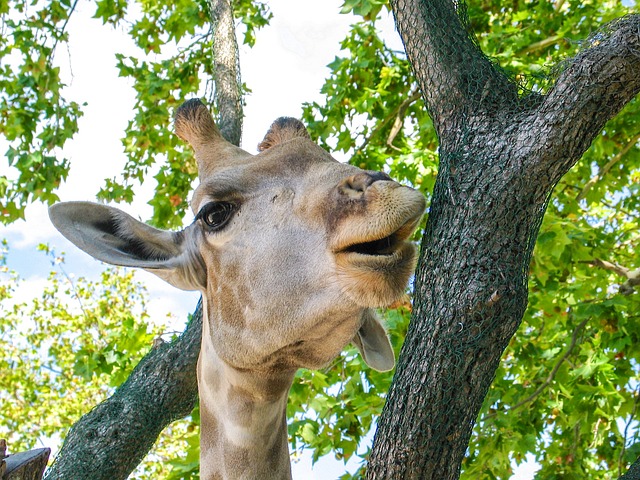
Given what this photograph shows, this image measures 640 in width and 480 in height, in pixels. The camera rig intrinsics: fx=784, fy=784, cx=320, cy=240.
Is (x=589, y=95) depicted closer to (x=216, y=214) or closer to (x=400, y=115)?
(x=216, y=214)

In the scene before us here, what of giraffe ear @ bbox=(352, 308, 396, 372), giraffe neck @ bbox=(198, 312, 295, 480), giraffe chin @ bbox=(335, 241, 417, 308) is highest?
giraffe ear @ bbox=(352, 308, 396, 372)

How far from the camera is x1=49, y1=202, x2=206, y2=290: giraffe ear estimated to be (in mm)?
2549

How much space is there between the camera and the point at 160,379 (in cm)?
392

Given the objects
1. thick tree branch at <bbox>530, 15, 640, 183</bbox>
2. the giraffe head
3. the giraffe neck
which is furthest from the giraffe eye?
thick tree branch at <bbox>530, 15, 640, 183</bbox>

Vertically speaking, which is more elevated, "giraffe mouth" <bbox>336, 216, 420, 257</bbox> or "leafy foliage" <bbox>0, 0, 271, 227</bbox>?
"leafy foliage" <bbox>0, 0, 271, 227</bbox>

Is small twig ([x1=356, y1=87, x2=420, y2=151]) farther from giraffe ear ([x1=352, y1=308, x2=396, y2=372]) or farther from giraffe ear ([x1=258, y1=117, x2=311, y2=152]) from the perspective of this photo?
giraffe ear ([x1=352, y1=308, x2=396, y2=372])

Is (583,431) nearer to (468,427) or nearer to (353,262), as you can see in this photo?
(468,427)

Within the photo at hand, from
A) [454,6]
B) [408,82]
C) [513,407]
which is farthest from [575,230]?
[454,6]

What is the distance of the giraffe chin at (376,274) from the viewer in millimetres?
2031

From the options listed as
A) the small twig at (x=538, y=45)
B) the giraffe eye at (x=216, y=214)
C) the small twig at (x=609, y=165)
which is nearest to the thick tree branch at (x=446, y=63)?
the giraffe eye at (x=216, y=214)

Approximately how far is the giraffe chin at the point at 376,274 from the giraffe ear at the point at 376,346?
0.82 m

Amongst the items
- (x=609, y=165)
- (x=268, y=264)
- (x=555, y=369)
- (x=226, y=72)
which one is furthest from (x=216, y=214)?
(x=609, y=165)

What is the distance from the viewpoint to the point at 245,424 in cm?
252

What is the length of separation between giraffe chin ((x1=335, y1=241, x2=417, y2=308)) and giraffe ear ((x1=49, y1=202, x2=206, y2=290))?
0.70 m
